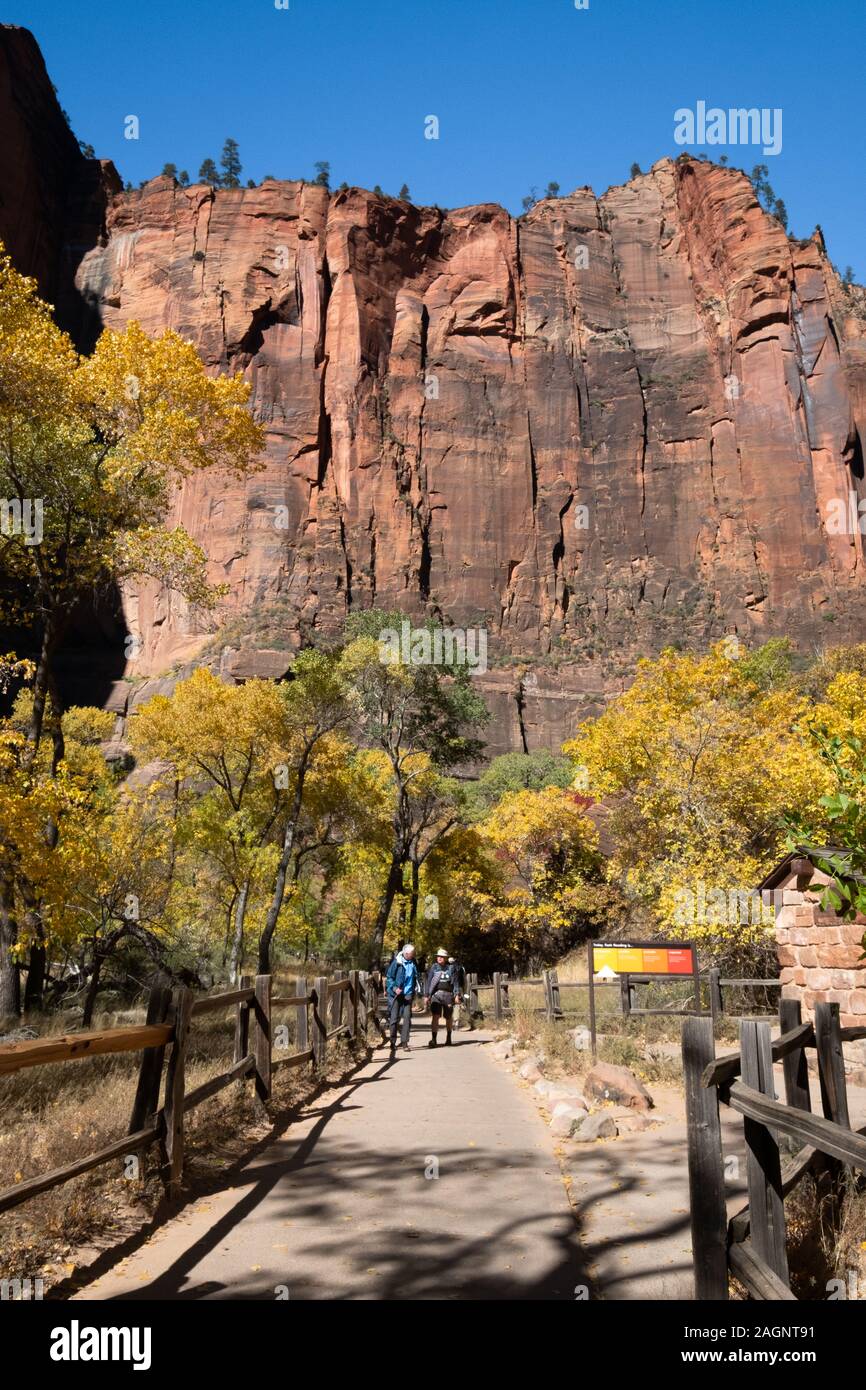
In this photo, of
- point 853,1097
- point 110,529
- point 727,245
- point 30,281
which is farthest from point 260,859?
point 727,245

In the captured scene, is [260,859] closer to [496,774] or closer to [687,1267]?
[687,1267]

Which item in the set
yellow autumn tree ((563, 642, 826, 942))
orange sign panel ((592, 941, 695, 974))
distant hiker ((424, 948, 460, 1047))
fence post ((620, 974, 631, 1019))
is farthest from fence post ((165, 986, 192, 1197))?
yellow autumn tree ((563, 642, 826, 942))

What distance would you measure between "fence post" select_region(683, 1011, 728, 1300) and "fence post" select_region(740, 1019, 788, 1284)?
15 cm

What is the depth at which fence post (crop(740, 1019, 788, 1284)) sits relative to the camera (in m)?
3.82

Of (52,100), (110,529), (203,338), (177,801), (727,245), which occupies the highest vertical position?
(52,100)

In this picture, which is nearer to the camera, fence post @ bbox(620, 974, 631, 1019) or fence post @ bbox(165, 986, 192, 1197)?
fence post @ bbox(165, 986, 192, 1197)

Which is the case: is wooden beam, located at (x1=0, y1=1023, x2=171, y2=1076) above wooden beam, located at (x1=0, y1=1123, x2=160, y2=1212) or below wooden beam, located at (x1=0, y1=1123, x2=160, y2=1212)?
above

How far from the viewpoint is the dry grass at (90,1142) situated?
4844mm

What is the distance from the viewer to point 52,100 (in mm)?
90812

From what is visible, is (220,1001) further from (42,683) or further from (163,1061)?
(42,683)

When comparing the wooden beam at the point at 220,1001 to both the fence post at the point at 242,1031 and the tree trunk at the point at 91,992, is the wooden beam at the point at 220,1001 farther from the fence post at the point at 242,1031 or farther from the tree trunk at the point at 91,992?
the tree trunk at the point at 91,992

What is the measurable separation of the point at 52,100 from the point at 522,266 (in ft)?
169

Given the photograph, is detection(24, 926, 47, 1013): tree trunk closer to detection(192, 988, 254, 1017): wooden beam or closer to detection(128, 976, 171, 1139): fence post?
detection(192, 988, 254, 1017): wooden beam

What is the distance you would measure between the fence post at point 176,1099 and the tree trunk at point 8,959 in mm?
7040
